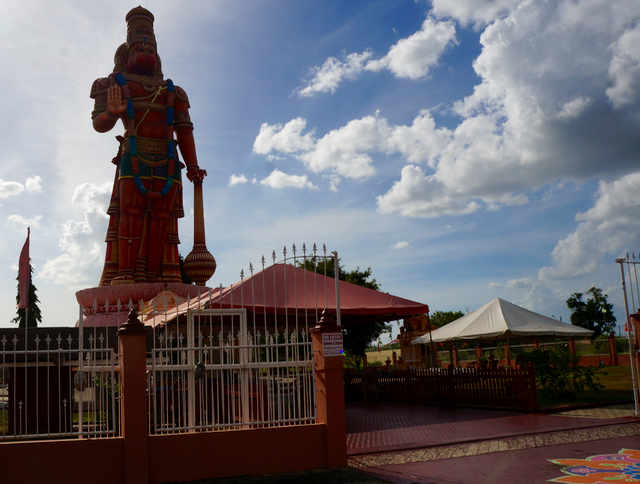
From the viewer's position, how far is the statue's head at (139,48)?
79.0ft

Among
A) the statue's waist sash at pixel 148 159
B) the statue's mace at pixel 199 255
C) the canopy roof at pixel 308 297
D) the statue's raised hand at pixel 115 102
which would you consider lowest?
the canopy roof at pixel 308 297

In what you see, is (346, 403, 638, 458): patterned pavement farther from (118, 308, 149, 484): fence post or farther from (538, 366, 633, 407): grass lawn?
(118, 308, 149, 484): fence post

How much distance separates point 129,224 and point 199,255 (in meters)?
3.21

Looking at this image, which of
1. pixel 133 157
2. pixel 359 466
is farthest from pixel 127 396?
pixel 133 157

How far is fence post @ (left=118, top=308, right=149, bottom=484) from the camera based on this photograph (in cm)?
696

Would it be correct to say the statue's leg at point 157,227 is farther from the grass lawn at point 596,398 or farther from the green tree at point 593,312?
the green tree at point 593,312

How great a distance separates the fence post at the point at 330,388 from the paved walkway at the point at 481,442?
481mm

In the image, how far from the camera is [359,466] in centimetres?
774

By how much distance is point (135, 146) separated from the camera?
2367 cm

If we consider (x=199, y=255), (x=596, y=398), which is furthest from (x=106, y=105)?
(x=596, y=398)

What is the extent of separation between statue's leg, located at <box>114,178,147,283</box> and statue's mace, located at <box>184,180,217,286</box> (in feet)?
7.25

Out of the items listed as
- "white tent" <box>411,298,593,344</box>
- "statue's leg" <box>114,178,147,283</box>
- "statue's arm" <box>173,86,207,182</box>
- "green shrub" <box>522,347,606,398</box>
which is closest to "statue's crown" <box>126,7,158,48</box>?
"statue's arm" <box>173,86,207,182</box>

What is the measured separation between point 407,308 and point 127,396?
7.63 meters

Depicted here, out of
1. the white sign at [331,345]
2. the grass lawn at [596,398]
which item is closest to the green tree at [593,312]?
the grass lawn at [596,398]
